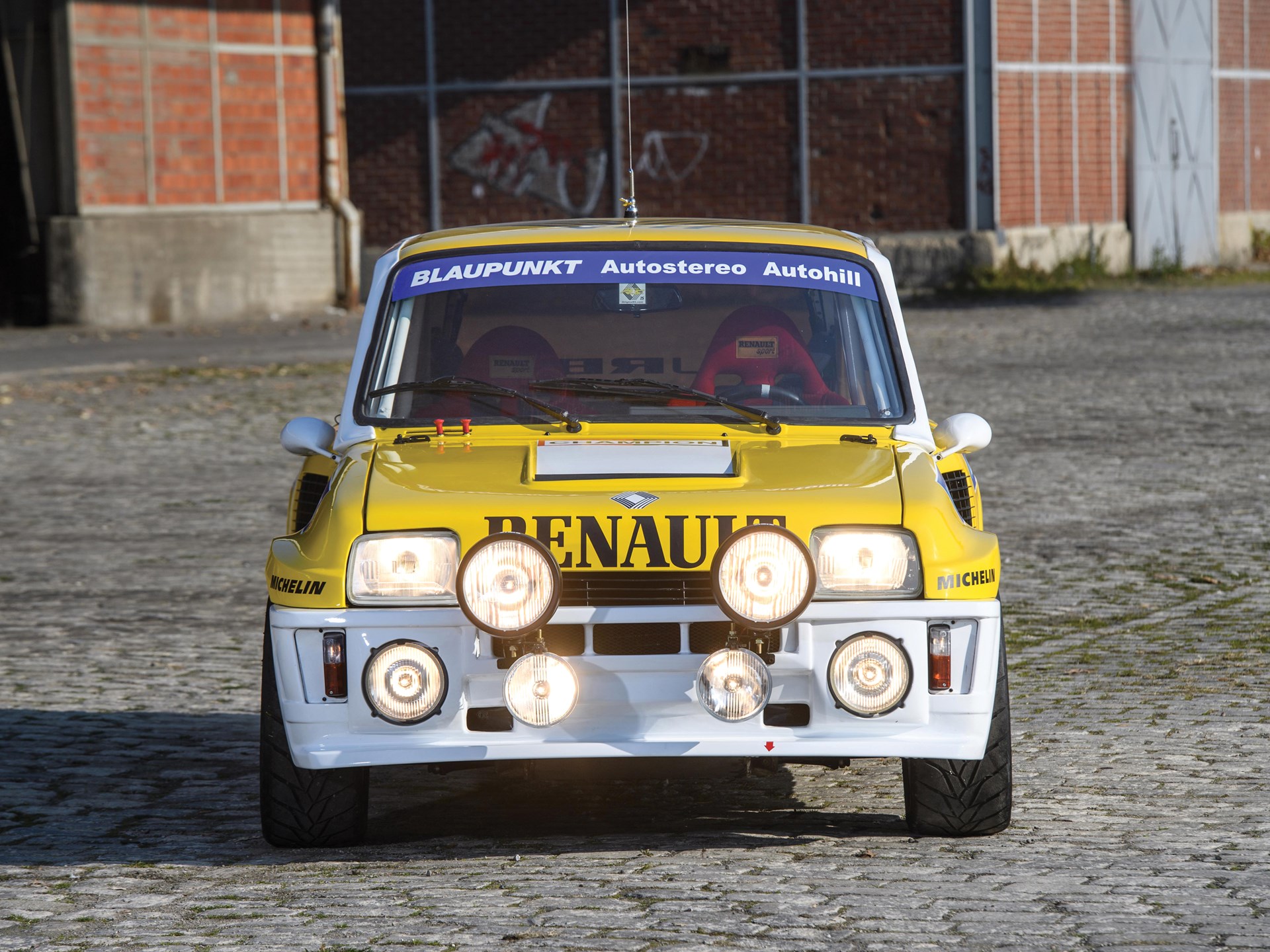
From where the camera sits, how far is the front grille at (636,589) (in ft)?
15.3

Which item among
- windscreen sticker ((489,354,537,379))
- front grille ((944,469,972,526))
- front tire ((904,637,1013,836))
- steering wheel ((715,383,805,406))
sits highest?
windscreen sticker ((489,354,537,379))


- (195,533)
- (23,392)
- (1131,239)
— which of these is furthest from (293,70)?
(195,533)

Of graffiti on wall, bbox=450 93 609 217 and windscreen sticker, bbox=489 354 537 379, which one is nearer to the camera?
windscreen sticker, bbox=489 354 537 379

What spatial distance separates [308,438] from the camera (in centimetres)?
570

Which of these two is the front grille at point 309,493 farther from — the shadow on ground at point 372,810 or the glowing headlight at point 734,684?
the glowing headlight at point 734,684

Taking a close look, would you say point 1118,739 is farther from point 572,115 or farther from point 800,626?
point 572,115

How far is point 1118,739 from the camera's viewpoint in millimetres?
6277

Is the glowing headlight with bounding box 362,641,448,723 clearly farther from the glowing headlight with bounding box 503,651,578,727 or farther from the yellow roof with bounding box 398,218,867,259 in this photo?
the yellow roof with bounding box 398,218,867,259

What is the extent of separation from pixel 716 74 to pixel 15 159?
10805 millimetres

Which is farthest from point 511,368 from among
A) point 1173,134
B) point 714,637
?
point 1173,134

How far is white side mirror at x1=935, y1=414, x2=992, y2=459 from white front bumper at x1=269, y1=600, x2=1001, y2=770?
0.90 m

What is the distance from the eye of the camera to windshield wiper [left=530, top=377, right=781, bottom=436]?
17.7ft

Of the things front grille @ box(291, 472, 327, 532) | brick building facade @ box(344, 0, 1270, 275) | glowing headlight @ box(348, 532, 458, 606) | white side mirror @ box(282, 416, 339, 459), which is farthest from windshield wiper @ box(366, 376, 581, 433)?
brick building facade @ box(344, 0, 1270, 275)

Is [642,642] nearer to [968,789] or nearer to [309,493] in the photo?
[968,789]
